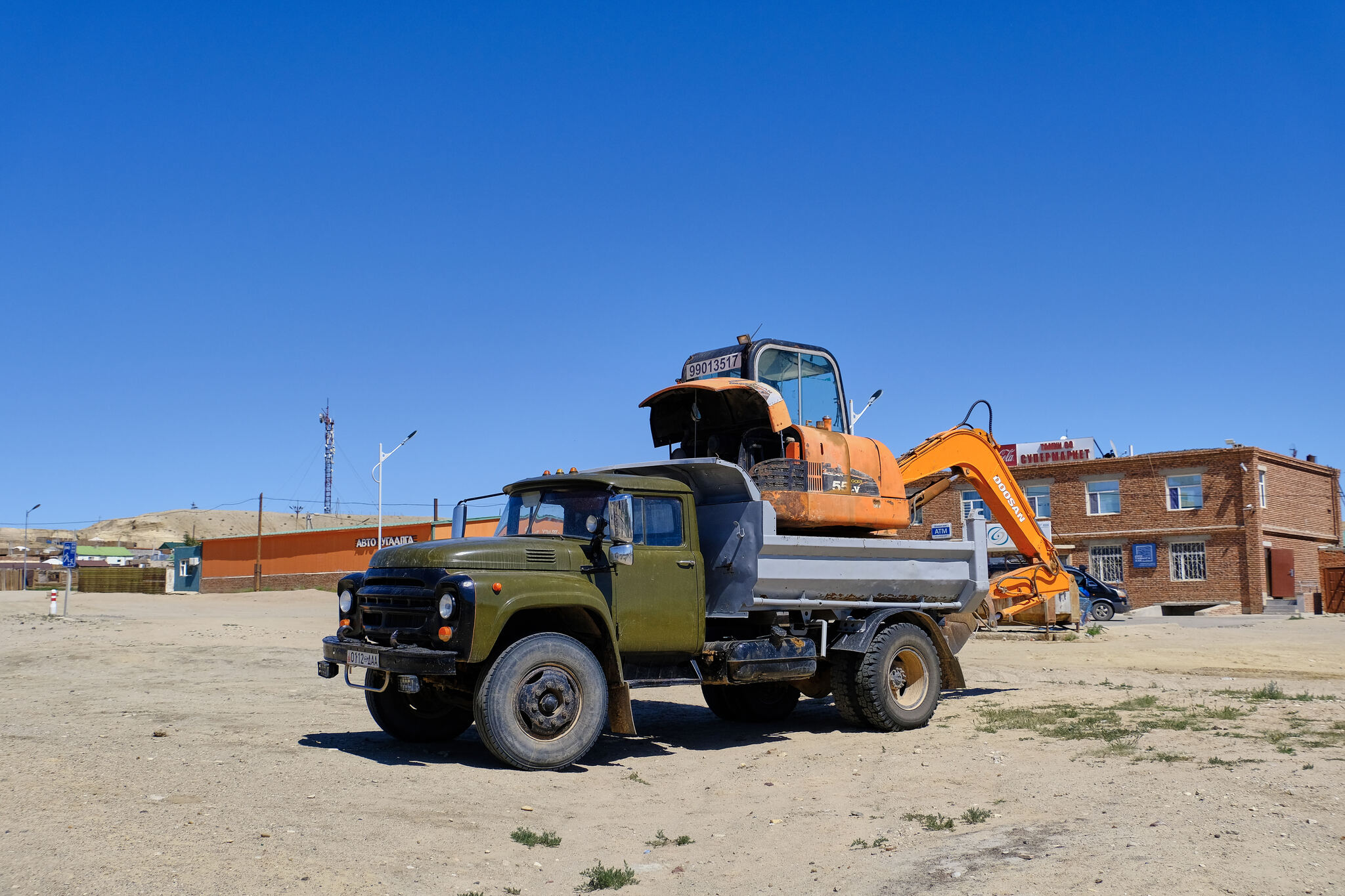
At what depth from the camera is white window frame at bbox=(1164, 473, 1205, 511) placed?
45.0 meters

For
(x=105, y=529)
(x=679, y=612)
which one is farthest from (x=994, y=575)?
(x=105, y=529)

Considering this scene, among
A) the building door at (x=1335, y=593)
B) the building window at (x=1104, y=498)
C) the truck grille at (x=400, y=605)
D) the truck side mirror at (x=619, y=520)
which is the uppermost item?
the building window at (x=1104, y=498)

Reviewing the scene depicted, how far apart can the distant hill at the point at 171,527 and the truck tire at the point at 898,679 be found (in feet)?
439

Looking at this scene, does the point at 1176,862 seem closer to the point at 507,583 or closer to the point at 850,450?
the point at 507,583

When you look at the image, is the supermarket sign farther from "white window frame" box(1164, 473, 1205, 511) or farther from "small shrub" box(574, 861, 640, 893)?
"small shrub" box(574, 861, 640, 893)

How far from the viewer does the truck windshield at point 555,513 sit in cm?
983

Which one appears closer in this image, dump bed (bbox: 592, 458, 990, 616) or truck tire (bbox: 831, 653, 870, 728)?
dump bed (bbox: 592, 458, 990, 616)

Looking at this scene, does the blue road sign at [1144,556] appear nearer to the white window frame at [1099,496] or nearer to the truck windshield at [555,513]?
the white window frame at [1099,496]

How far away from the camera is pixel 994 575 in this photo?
593 inches

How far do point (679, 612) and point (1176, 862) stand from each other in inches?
201

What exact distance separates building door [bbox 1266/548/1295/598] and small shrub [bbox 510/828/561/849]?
148 feet

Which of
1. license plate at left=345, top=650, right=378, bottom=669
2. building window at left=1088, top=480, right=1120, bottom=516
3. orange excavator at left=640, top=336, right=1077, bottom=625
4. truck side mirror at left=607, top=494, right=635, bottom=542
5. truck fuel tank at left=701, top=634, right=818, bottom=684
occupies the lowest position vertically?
truck fuel tank at left=701, top=634, right=818, bottom=684

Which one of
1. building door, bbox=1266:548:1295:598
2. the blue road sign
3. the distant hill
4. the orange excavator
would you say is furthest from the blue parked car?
the distant hill

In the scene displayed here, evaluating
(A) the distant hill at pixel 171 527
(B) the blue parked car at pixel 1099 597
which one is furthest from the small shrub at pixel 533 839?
(A) the distant hill at pixel 171 527
